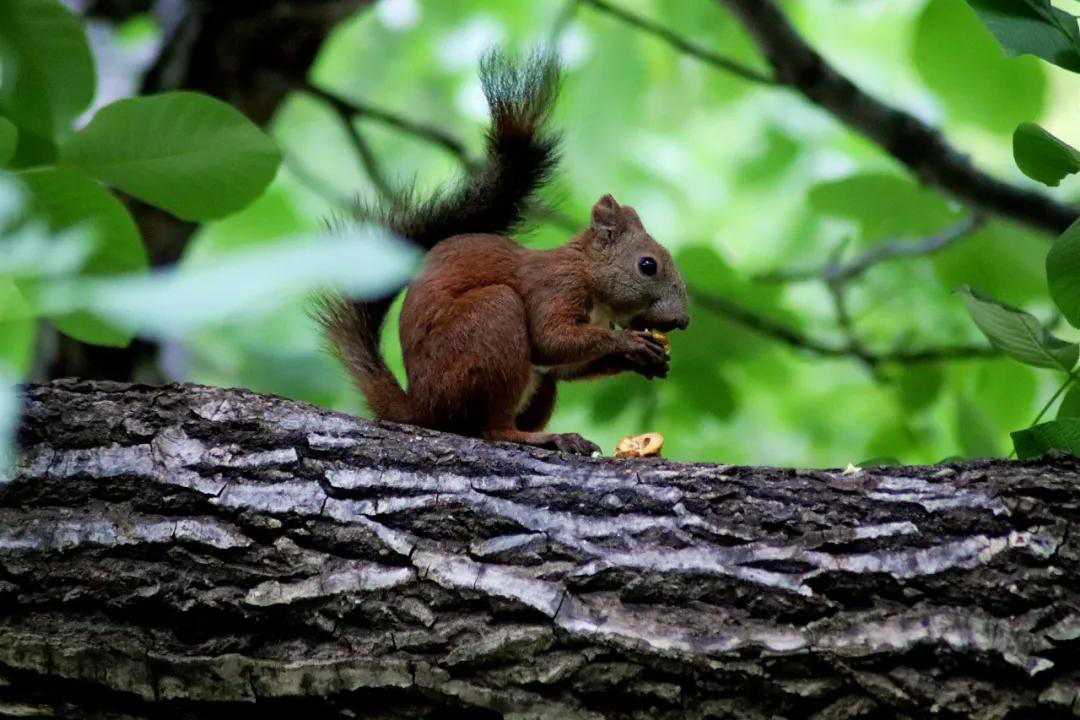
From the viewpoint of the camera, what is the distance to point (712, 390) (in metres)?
3.66

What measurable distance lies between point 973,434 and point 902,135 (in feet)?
4.38

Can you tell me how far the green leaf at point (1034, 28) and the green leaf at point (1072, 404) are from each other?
0.62 meters

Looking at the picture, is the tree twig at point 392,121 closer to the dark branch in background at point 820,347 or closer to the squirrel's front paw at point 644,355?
the dark branch in background at point 820,347

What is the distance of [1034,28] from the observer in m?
1.93

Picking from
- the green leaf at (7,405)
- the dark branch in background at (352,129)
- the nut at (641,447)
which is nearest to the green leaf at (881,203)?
the nut at (641,447)

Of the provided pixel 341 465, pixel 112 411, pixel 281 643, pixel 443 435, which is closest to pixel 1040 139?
pixel 443 435

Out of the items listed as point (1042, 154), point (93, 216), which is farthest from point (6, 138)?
point (1042, 154)

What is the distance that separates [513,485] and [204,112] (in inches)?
36.8

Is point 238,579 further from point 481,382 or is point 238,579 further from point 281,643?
point 481,382

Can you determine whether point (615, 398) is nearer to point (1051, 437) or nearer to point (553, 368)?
→ point (553, 368)

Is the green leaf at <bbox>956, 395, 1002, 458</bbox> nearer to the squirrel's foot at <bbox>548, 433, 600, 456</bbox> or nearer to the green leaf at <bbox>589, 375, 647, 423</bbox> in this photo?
the squirrel's foot at <bbox>548, 433, 600, 456</bbox>

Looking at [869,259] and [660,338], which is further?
[869,259]

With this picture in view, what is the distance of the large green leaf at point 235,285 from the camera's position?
0.51 m

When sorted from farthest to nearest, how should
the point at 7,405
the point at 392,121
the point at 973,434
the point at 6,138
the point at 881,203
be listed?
the point at 392,121 < the point at 881,203 < the point at 973,434 < the point at 6,138 < the point at 7,405
